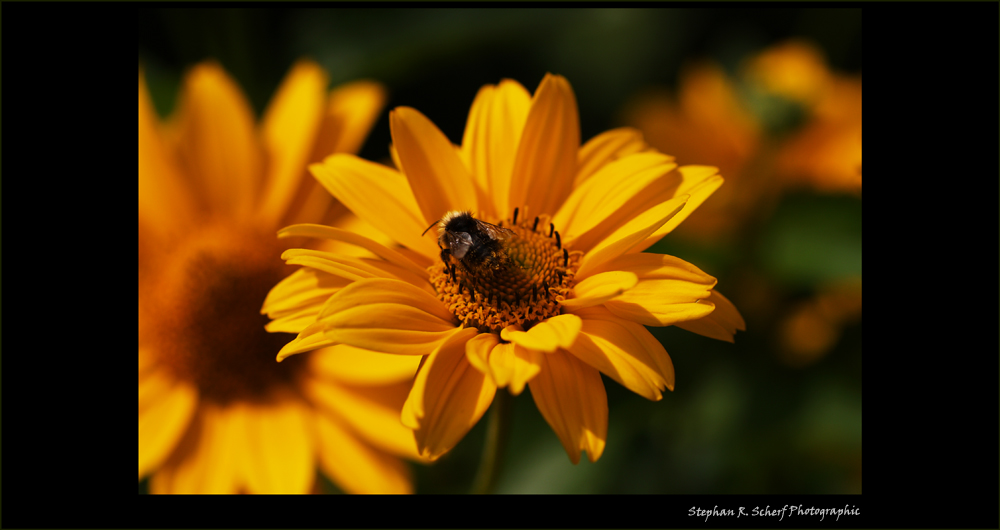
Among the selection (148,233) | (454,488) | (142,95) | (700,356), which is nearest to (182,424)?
(148,233)

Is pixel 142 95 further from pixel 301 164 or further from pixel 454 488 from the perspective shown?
pixel 454 488

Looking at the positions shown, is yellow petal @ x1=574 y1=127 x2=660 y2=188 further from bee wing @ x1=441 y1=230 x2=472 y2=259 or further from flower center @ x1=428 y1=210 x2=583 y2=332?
bee wing @ x1=441 y1=230 x2=472 y2=259

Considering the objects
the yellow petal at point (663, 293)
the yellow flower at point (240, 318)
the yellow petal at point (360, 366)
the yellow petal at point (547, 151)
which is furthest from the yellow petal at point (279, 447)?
the yellow petal at point (663, 293)

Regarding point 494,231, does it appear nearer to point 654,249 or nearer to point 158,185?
point 654,249

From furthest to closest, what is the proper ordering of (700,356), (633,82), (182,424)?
(633,82) < (700,356) < (182,424)

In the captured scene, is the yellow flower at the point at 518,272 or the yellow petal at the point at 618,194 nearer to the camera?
the yellow flower at the point at 518,272

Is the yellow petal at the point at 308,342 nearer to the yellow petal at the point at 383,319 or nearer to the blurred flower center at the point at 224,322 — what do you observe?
the yellow petal at the point at 383,319

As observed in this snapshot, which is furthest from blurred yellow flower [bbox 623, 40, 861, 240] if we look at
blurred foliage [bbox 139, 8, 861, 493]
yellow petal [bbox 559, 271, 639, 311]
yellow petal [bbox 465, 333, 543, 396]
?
yellow petal [bbox 465, 333, 543, 396]

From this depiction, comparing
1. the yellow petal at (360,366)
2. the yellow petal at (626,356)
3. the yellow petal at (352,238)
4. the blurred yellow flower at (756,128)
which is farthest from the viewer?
the blurred yellow flower at (756,128)

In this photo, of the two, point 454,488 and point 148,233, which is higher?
point 148,233
